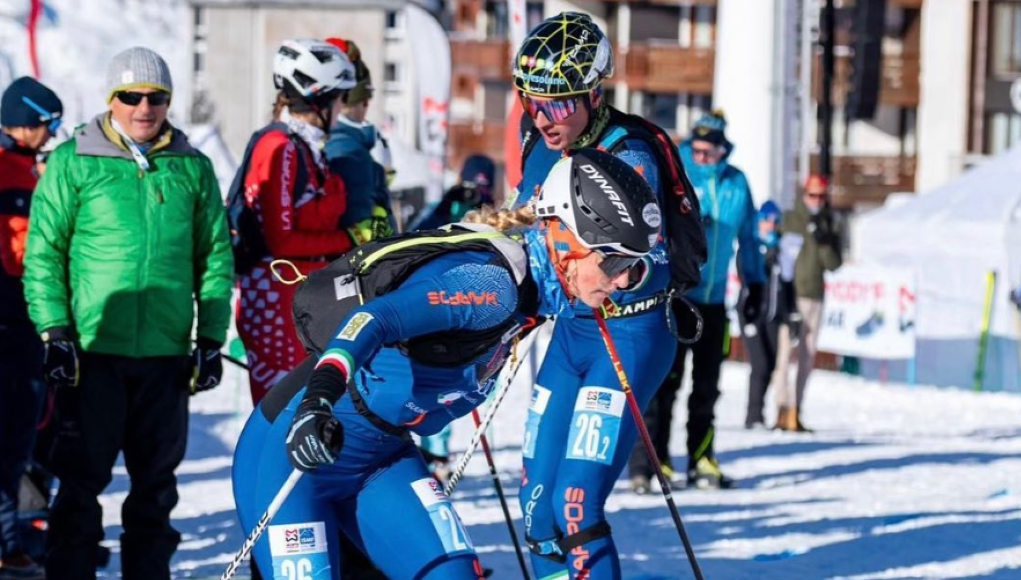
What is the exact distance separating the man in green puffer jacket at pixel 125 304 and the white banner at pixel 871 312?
11791 mm

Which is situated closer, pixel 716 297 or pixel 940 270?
pixel 716 297

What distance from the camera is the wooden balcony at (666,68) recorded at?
53469 mm

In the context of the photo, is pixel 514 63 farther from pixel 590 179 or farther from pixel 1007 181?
pixel 1007 181

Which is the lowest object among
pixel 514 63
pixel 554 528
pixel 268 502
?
pixel 554 528

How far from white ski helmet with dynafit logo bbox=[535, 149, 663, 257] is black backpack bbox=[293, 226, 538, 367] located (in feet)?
0.53

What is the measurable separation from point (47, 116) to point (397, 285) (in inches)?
134

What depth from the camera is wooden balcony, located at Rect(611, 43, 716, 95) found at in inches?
2105

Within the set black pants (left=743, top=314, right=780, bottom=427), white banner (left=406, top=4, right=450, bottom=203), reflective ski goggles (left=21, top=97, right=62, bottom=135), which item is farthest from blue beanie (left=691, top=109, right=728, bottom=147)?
white banner (left=406, top=4, right=450, bottom=203)

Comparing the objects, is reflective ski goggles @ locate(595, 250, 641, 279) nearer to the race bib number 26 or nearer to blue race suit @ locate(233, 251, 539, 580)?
blue race suit @ locate(233, 251, 539, 580)

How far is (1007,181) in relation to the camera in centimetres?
2172

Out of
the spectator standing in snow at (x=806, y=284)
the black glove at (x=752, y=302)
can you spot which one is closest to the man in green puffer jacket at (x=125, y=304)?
the black glove at (x=752, y=302)

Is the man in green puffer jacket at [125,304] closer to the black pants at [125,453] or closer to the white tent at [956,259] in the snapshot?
the black pants at [125,453]

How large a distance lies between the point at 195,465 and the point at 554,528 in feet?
18.6

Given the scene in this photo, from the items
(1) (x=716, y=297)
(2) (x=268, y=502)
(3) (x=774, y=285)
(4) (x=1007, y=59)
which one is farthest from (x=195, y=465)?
(4) (x=1007, y=59)
